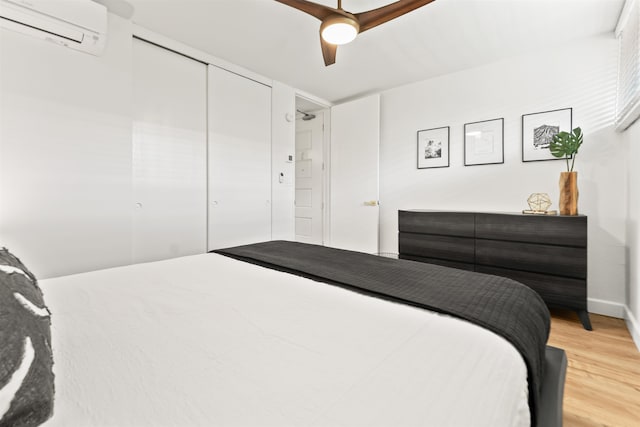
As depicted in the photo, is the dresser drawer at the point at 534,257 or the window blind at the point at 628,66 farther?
the dresser drawer at the point at 534,257

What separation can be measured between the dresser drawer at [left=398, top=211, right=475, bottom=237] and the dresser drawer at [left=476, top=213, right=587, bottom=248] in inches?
3.8

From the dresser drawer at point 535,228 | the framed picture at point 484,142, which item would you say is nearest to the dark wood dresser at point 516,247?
the dresser drawer at point 535,228

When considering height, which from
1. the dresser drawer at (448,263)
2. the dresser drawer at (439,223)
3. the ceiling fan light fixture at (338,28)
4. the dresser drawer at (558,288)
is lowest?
the dresser drawer at (558,288)

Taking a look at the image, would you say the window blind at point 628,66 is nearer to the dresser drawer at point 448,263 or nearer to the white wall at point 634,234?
the white wall at point 634,234

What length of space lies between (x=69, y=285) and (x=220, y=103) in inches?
95.9

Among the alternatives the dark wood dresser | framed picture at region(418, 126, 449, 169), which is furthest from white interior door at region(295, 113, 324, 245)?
the dark wood dresser

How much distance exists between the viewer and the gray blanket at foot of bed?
885 millimetres

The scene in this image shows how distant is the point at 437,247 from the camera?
10.1 feet

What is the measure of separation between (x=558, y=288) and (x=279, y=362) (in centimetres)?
274

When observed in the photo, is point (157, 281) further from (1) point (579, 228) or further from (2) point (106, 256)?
(1) point (579, 228)

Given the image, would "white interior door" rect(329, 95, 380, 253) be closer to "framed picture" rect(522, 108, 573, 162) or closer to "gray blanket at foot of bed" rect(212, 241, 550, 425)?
"framed picture" rect(522, 108, 573, 162)

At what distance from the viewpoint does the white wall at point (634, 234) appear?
2.12 metres

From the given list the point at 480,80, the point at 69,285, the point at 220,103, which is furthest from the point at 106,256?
the point at 480,80

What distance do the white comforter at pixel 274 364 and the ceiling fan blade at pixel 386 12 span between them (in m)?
1.61
